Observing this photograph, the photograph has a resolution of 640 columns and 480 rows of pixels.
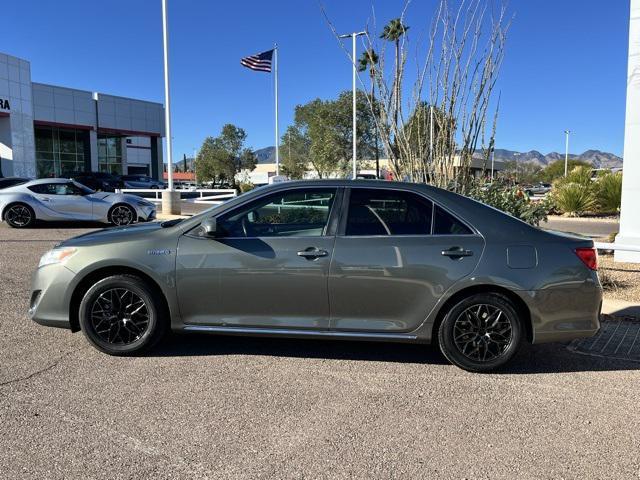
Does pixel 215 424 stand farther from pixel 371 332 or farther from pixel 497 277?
pixel 497 277

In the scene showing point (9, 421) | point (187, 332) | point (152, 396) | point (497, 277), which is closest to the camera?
point (9, 421)

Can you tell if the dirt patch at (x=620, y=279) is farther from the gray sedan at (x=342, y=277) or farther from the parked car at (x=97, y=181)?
the parked car at (x=97, y=181)

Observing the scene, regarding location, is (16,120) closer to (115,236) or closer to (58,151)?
(58,151)

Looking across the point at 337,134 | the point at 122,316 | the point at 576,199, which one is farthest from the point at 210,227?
the point at 337,134

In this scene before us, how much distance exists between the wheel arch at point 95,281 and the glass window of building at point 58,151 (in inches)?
1635

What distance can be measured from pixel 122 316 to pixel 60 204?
1077 cm

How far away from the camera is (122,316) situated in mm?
4621

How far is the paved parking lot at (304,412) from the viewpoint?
3039 millimetres

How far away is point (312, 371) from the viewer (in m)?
4.45

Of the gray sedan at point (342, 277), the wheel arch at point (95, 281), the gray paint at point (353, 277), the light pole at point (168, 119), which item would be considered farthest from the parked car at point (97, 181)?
the gray paint at point (353, 277)

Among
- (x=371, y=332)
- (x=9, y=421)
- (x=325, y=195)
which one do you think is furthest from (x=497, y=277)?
(x=9, y=421)

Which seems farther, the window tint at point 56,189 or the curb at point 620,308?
the window tint at point 56,189

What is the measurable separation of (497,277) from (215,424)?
7.83 ft

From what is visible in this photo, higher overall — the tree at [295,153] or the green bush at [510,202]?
the tree at [295,153]
